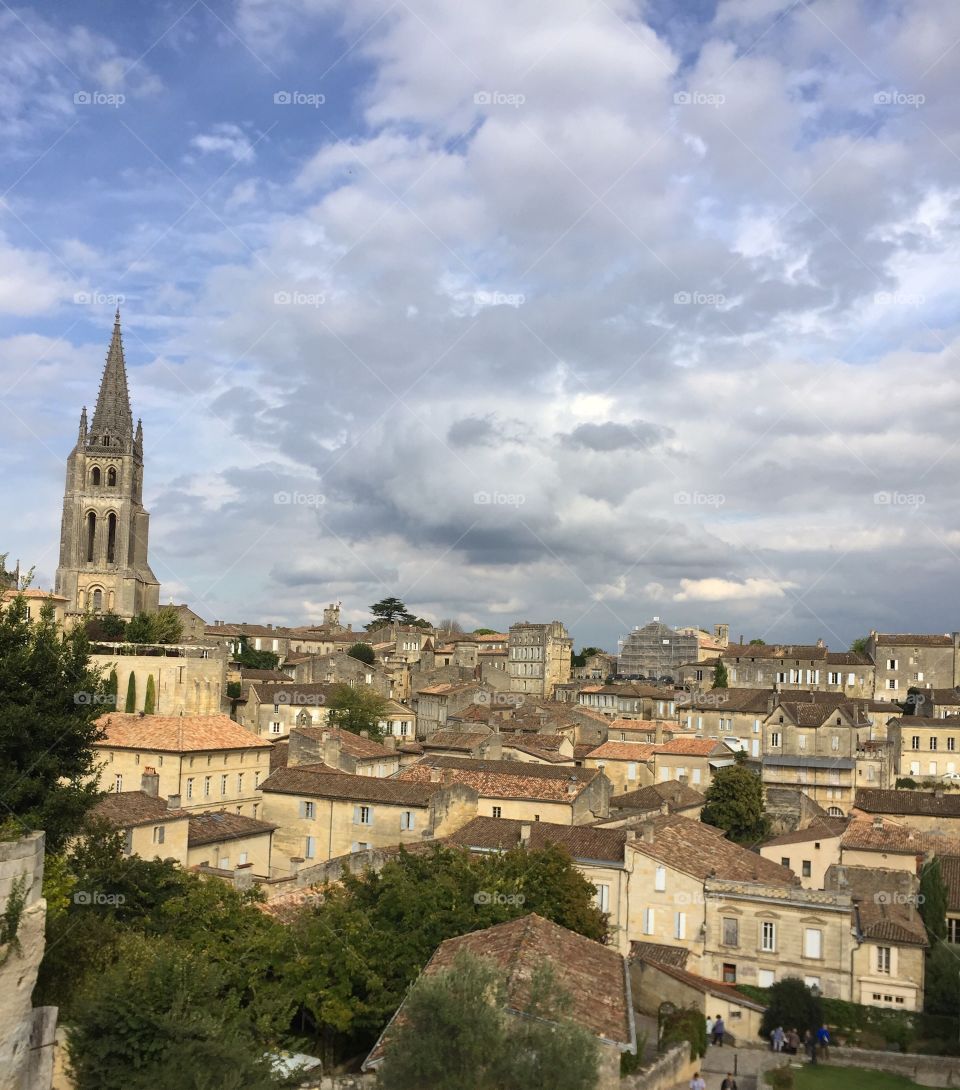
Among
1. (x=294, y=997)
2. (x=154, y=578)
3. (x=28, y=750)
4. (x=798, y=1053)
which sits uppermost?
(x=154, y=578)

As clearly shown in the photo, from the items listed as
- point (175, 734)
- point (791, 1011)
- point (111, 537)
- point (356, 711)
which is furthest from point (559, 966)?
point (111, 537)

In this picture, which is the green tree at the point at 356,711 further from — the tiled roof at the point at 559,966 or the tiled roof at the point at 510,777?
the tiled roof at the point at 559,966

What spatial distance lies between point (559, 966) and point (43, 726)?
Result: 13.2 m

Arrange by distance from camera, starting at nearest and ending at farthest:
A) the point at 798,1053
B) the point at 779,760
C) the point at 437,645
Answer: the point at 798,1053, the point at 779,760, the point at 437,645

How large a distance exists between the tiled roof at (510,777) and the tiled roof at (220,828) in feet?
27.5

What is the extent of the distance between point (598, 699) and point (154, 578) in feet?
164

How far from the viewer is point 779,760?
6494cm

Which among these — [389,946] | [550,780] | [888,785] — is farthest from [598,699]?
[389,946]

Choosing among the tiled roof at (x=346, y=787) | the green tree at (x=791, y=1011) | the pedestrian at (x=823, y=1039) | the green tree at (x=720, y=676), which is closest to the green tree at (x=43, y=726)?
the tiled roof at (x=346, y=787)

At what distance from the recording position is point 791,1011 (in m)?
31.8

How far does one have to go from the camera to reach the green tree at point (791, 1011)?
31719 millimetres

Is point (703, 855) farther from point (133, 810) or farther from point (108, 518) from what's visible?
point (108, 518)

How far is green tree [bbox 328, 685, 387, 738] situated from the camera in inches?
2808

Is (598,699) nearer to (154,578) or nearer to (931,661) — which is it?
(931,661)
